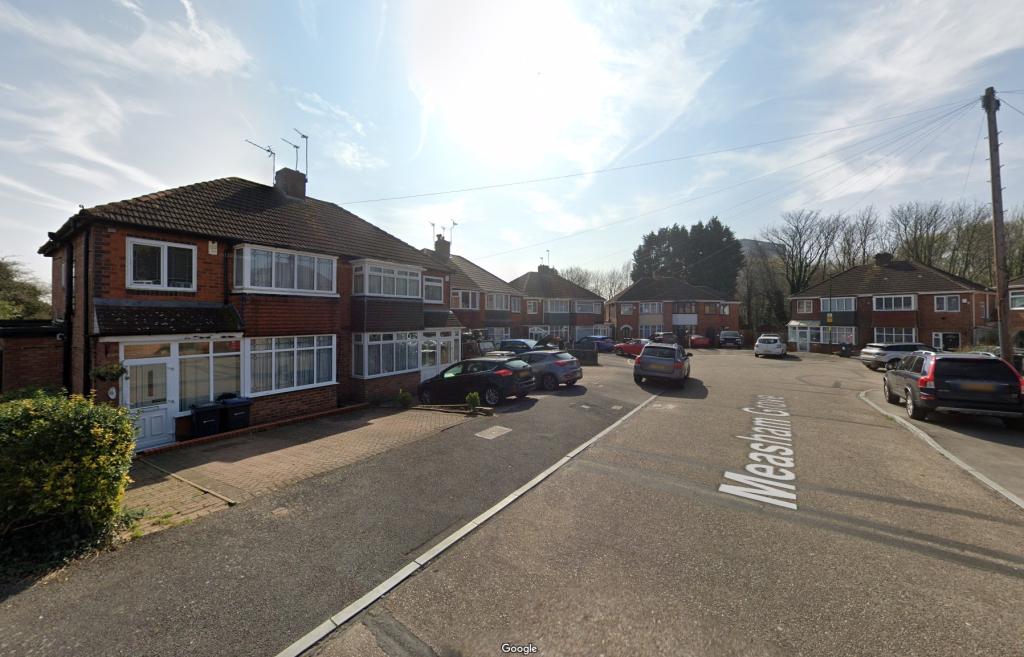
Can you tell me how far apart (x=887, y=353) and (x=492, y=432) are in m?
25.8

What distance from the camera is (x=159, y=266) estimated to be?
372 inches

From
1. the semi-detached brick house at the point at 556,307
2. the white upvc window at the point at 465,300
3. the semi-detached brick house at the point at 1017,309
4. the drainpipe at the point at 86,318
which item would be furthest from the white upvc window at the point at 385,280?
the semi-detached brick house at the point at 1017,309

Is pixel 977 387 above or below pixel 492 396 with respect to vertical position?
above

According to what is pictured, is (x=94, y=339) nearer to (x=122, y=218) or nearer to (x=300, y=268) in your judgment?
(x=122, y=218)

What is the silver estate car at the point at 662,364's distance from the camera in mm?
15617

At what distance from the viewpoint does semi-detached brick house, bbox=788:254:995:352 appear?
30438 millimetres

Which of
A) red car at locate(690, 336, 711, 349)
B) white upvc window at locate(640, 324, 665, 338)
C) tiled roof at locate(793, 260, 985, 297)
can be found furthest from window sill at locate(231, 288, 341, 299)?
tiled roof at locate(793, 260, 985, 297)

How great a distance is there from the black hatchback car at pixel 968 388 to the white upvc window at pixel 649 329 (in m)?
35.2

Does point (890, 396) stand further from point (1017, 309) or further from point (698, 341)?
point (698, 341)

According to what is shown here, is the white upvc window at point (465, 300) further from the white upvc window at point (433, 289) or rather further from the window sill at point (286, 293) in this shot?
the window sill at point (286, 293)

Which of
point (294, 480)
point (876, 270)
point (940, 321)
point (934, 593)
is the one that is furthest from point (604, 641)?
point (876, 270)

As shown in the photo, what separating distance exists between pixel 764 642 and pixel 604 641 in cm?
116

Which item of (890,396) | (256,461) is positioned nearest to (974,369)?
(890,396)

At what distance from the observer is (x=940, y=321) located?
3136 centimetres
